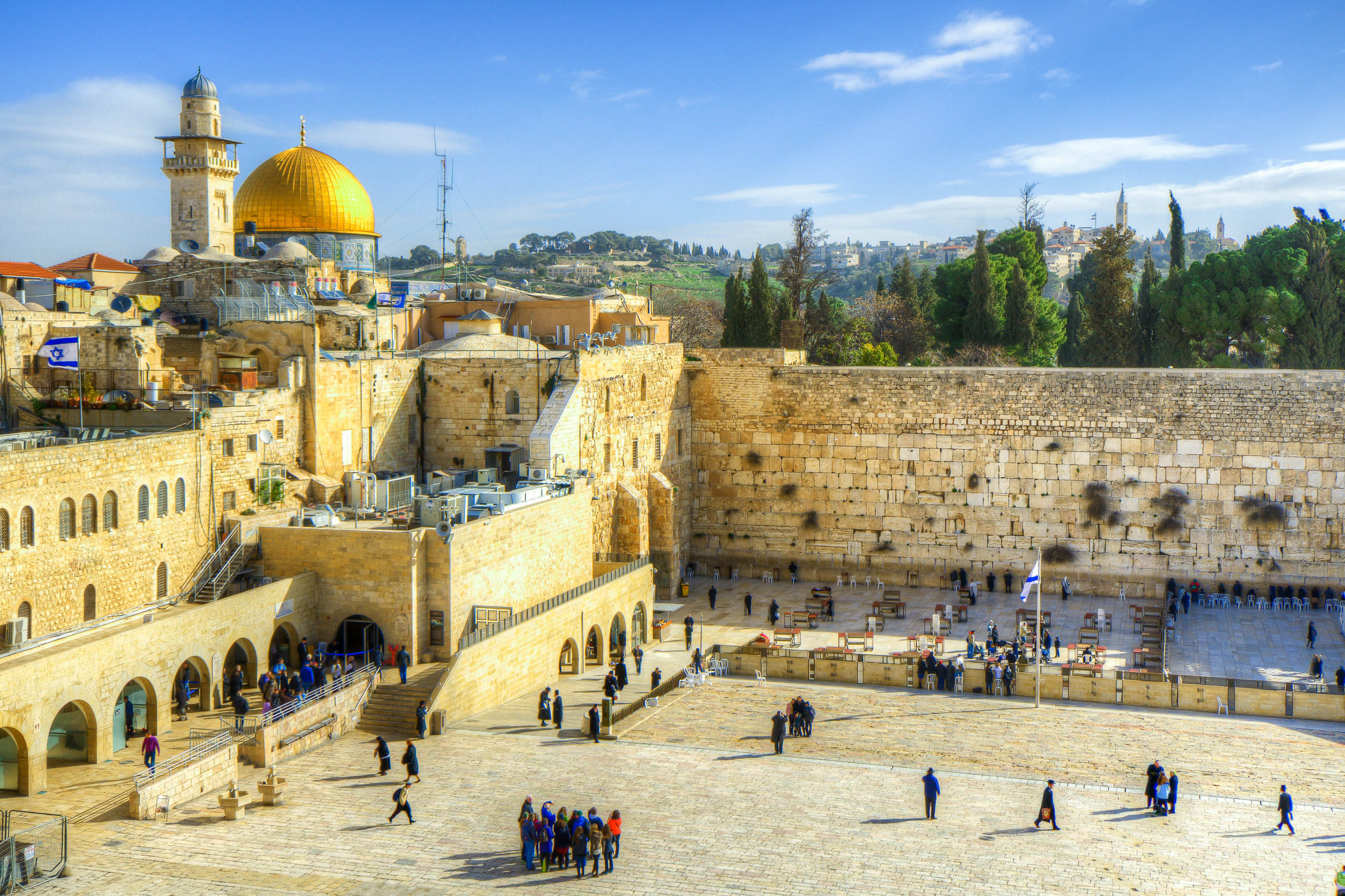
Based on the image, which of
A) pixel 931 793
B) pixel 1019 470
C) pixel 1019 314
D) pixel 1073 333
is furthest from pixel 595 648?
pixel 1073 333

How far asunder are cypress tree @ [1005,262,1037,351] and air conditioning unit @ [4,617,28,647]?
36.5 meters

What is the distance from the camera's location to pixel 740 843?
14.3 metres

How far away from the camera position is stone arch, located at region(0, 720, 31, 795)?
50.0 ft

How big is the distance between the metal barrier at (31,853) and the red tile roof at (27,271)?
62.5ft

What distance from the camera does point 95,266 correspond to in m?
32.2

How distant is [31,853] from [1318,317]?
35.8m

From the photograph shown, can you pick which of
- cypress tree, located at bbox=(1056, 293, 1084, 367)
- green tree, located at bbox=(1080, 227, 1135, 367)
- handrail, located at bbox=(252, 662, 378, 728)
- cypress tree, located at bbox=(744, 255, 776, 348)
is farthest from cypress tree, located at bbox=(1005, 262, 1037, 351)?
handrail, located at bbox=(252, 662, 378, 728)

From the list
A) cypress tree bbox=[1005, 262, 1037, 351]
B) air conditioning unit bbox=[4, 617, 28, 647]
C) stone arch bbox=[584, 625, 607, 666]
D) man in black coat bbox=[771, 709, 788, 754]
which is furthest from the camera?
cypress tree bbox=[1005, 262, 1037, 351]

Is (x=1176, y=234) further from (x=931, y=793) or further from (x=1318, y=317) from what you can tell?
(x=931, y=793)

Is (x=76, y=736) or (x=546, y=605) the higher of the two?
(x=546, y=605)

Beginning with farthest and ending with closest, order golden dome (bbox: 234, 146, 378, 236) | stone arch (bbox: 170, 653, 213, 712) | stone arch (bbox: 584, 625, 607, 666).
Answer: golden dome (bbox: 234, 146, 378, 236), stone arch (bbox: 584, 625, 607, 666), stone arch (bbox: 170, 653, 213, 712)

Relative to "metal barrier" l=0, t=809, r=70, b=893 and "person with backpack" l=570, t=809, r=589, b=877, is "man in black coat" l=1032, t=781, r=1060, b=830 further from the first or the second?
"metal barrier" l=0, t=809, r=70, b=893

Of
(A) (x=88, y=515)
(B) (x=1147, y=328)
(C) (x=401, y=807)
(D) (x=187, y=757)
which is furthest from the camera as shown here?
(B) (x=1147, y=328)

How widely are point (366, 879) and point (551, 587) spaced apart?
11.7m
